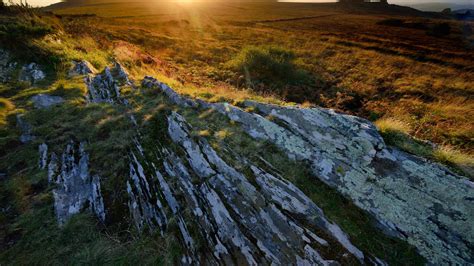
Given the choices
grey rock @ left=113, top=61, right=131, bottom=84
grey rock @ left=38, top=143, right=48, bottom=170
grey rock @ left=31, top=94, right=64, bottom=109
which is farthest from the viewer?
grey rock @ left=113, top=61, right=131, bottom=84

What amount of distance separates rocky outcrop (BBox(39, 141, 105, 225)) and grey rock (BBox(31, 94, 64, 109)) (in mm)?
3182

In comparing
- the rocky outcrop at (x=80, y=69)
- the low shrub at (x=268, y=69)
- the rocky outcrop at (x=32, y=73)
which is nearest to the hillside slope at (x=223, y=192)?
the rocky outcrop at (x=32, y=73)

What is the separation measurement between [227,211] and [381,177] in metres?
3.54

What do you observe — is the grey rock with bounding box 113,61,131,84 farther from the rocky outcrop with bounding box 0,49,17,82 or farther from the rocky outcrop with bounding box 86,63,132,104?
the rocky outcrop with bounding box 0,49,17,82

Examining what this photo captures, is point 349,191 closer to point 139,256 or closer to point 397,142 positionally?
point 397,142

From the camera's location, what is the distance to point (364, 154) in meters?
5.78

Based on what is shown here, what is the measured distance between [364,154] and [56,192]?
773 cm

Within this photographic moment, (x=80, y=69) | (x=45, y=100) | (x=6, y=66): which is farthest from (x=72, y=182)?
(x=6, y=66)

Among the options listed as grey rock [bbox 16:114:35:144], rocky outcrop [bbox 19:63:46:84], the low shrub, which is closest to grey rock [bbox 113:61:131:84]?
rocky outcrop [bbox 19:63:46:84]

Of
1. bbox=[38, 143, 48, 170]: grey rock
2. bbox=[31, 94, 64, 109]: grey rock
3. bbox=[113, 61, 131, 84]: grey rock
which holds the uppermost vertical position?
bbox=[113, 61, 131, 84]: grey rock

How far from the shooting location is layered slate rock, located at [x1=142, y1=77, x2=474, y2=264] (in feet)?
14.0

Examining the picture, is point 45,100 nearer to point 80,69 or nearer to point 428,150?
point 80,69

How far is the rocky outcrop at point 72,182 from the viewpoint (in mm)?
5477

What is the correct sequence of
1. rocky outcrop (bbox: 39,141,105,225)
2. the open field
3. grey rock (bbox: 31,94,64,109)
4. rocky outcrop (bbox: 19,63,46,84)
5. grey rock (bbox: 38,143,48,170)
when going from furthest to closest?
the open field, rocky outcrop (bbox: 19,63,46,84), grey rock (bbox: 31,94,64,109), grey rock (bbox: 38,143,48,170), rocky outcrop (bbox: 39,141,105,225)
